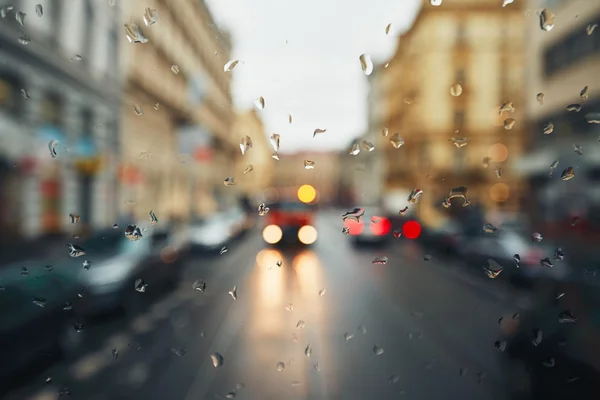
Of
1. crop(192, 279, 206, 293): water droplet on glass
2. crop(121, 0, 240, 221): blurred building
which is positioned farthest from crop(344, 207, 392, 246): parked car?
crop(192, 279, 206, 293): water droplet on glass

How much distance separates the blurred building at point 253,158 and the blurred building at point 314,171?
9 centimetres

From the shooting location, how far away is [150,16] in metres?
2.31

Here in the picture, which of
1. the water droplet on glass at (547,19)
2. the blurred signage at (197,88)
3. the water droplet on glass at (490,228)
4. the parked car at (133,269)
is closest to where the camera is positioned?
the water droplet on glass at (547,19)

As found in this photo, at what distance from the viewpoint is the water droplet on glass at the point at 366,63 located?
2.28 metres

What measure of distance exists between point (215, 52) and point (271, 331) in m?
3.06

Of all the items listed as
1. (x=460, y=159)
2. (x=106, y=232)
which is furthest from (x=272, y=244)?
(x=460, y=159)

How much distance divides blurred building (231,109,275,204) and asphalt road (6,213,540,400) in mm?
408

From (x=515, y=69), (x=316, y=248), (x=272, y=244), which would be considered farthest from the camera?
(x=316, y=248)

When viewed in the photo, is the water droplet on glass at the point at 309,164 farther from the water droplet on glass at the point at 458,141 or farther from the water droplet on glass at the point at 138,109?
the water droplet on glass at the point at 138,109

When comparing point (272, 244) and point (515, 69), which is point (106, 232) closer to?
point (272, 244)

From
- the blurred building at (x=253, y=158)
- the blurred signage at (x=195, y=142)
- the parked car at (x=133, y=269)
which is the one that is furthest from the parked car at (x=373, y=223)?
the parked car at (x=133, y=269)

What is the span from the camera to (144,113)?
7.72ft

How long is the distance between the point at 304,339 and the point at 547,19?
275 cm

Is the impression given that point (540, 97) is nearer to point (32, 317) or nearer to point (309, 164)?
point (309, 164)
